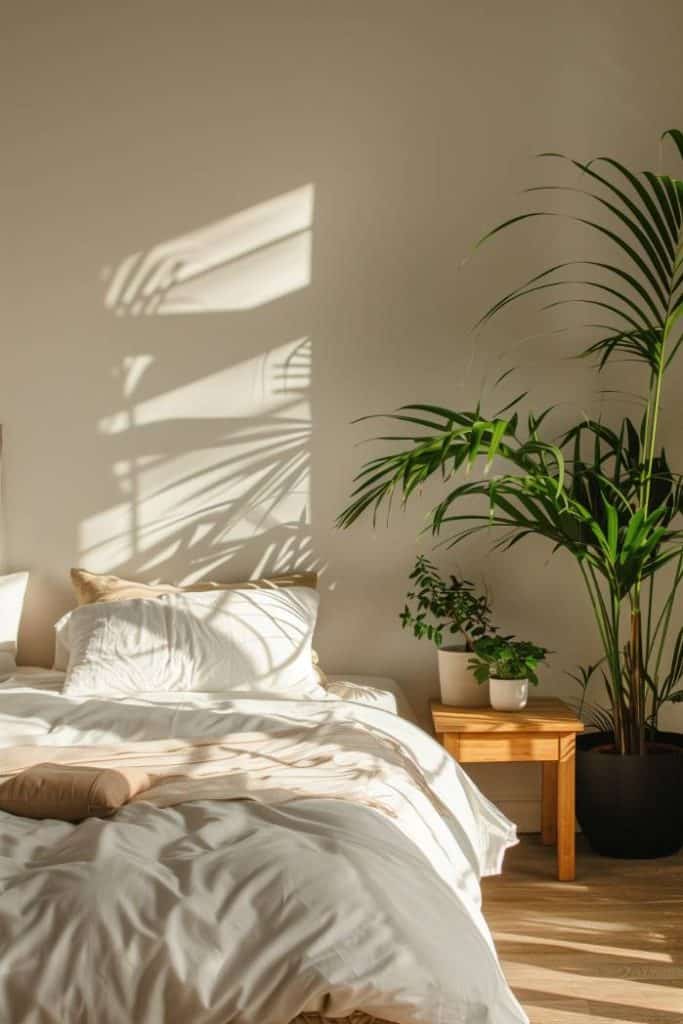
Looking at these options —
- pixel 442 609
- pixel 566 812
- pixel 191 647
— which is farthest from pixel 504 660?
pixel 191 647

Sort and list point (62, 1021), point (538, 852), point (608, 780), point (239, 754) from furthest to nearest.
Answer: point (538, 852) < point (608, 780) < point (239, 754) < point (62, 1021)

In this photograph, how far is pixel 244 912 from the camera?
1.75 meters

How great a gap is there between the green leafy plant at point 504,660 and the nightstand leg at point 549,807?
0.42m

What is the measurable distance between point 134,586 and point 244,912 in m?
2.16

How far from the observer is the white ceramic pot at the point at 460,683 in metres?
3.69

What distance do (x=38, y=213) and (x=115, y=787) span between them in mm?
2518

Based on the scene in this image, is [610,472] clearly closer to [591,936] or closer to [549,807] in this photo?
[549,807]

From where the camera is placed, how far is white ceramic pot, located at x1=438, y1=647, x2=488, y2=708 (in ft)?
12.1

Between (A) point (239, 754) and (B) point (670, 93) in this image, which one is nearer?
(A) point (239, 754)

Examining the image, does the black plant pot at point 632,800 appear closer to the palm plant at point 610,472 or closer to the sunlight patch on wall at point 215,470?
the palm plant at point 610,472

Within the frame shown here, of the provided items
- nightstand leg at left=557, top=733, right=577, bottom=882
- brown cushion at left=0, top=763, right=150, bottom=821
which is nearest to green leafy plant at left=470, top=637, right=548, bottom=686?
nightstand leg at left=557, top=733, right=577, bottom=882

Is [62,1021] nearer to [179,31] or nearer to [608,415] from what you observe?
[608,415]

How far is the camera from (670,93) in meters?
3.90

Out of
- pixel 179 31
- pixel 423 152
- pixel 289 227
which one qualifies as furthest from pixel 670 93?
pixel 179 31
